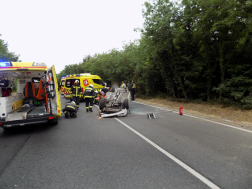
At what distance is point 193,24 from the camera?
11.7 m

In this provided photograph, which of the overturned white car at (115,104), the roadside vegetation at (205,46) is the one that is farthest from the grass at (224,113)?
the overturned white car at (115,104)

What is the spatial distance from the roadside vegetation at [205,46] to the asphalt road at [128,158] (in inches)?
201

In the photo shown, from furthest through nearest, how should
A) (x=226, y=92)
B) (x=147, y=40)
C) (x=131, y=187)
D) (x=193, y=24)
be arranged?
(x=147, y=40), (x=193, y=24), (x=226, y=92), (x=131, y=187)

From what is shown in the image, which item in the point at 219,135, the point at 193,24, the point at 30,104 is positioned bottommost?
the point at 219,135

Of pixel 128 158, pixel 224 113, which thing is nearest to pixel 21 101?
pixel 128 158

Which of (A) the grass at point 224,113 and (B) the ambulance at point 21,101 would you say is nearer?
(B) the ambulance at point 21,101

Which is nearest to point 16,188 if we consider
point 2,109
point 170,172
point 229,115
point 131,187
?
point 131,187

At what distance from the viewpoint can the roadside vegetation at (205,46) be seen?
929 cm

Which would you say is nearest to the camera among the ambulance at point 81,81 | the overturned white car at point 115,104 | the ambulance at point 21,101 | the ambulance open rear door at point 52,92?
the ambulance at point 21,101

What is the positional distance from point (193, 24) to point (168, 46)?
2016mm

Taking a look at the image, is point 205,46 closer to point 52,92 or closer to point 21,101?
point 52,92

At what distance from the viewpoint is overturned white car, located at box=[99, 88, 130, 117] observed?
9171 mm

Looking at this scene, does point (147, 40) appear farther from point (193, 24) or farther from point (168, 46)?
point (193, 24)

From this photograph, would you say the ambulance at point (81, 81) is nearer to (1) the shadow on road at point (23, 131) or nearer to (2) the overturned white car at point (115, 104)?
(2) the overturned white car at point (115, 104)
